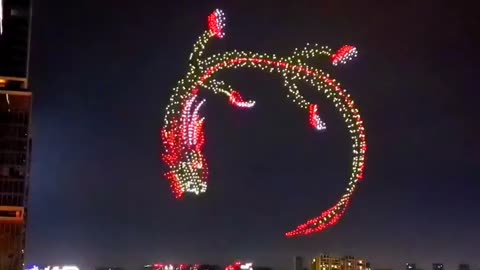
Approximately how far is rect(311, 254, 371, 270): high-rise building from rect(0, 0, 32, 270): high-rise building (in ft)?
113

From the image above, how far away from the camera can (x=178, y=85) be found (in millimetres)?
21281

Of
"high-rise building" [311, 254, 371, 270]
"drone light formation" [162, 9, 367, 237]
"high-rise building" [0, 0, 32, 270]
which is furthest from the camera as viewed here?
"high-rise building" [311, 254, 371, 270]

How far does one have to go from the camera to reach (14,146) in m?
43.7

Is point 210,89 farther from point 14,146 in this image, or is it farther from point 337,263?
point 337,263

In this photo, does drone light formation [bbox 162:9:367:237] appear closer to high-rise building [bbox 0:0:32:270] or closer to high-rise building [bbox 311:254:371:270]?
high-rise building [bbox 0:0:32:270]

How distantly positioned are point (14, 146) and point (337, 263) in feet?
128

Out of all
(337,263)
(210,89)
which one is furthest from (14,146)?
(337,263)

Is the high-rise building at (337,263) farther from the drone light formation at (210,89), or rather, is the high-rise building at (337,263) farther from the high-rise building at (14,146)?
the drone light formation at (210,89)

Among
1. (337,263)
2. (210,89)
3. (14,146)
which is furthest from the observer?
(337,263)

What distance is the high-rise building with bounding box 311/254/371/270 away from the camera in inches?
2758

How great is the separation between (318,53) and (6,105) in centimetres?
2784

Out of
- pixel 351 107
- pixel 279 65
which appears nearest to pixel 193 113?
pixel 279 65

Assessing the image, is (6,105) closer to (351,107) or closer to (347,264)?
(351,107)

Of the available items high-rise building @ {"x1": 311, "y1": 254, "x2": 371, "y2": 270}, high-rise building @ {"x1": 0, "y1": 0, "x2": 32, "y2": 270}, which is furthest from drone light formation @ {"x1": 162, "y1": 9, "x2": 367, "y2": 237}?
high-rise building @ {"x1": 311, "y1": 254, "x2": 371, "y2": 270}
